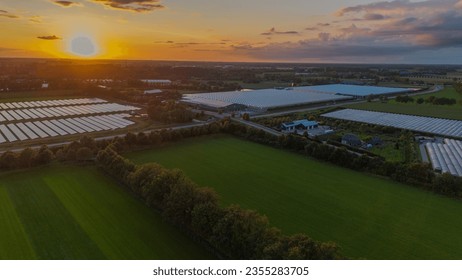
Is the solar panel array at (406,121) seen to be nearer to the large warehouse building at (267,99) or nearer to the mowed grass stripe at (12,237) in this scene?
the large warehouse building at (267,99)

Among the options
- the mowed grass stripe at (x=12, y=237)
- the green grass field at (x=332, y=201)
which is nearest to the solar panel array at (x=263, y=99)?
the green grass field at (x=332, y=201)

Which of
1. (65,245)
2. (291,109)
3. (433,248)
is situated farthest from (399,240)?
(291,109)

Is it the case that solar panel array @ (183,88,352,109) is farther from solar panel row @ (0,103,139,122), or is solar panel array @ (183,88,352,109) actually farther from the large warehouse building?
solar panel row @ (0,103,139,122)

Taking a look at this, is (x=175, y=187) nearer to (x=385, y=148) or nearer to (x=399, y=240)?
(x=399, y=240)

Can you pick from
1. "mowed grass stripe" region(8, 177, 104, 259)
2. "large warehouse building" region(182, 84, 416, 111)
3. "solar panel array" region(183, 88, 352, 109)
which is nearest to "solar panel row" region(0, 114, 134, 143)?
"mowed grass stripe" region(8, 177, 104, 259)

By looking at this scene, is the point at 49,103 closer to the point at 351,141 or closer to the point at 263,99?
the point at 263,99

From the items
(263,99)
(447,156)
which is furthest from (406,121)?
(263,99)
